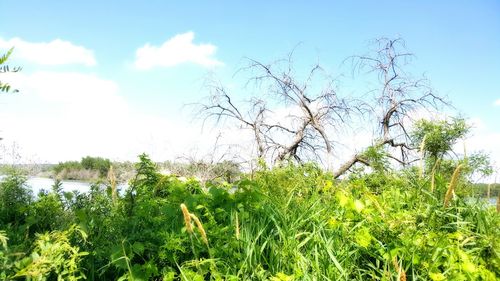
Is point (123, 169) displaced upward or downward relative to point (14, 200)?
upward

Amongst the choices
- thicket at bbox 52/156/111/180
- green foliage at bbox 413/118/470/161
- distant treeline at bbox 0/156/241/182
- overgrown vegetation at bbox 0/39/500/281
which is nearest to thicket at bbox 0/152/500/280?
overgrown vegetation at bbox 0/39/500/281

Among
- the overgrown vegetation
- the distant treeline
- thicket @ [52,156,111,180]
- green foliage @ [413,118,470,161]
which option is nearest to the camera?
the overgrown vegetation

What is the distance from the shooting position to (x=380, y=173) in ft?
21.6

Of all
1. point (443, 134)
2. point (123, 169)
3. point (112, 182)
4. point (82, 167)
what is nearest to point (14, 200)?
point (112, 182)

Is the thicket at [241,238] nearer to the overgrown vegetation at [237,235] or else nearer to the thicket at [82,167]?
the overgrown vegetation at [237,235]

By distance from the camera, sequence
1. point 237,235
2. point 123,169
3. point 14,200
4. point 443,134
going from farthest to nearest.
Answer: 1. point 443,134
2. point 123,169
3. point 14,200
4. point 237,235

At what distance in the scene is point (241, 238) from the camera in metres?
2.73

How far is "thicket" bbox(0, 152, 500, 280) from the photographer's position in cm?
254

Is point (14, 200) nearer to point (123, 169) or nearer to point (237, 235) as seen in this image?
point (237, 235)

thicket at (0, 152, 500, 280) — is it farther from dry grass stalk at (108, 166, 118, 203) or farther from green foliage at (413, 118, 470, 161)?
green foliage at (413, 118, 470, 161)

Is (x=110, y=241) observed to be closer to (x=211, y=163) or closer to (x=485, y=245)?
(x=485, y=245)

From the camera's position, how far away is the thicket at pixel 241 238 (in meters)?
2.54

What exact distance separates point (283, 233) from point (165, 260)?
0.80 metres

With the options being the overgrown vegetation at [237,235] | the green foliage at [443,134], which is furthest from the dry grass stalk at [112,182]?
the green foliage at [443,134]
